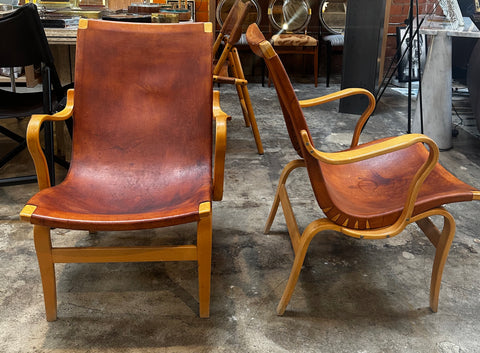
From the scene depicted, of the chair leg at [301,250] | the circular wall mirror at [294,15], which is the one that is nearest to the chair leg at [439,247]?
the chair leg at [301,250]

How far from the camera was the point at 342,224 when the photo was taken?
61.7 inches

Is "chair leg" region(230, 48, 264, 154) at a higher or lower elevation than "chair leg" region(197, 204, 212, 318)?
higher

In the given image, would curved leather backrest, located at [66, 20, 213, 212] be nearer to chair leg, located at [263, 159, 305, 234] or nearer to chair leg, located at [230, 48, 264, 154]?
chair leg, located at [263, 159, 305, 234]

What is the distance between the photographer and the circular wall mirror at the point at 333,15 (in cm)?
563

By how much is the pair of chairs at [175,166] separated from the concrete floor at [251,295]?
3.5 inches

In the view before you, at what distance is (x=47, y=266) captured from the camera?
1.58 metres

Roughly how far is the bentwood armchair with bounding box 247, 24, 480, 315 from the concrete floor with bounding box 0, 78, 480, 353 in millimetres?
124

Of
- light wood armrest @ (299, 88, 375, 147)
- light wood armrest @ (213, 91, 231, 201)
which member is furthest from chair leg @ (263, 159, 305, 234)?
light wood armrest @ (213, 91, 231, 201)

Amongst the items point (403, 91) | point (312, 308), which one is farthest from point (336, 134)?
point (312, 308)

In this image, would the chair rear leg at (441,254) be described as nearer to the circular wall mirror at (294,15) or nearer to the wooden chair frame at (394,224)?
the wooden chair frame at (394,224)

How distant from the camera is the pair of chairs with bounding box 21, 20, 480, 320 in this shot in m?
1.51

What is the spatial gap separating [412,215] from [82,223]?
38.9 inches

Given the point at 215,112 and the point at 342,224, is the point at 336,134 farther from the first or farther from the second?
the point at 342,224

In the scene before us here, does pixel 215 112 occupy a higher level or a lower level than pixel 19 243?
higher
